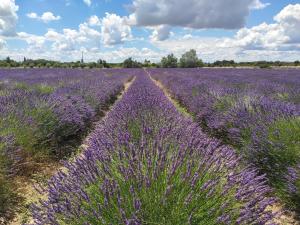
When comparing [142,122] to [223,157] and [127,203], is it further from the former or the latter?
[127,203]

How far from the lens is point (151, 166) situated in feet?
8.04

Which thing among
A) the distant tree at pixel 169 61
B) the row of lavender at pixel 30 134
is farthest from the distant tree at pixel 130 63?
the row of lavender at pixel 30 134

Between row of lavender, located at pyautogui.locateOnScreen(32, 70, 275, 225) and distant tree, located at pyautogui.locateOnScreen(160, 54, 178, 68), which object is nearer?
row of lavender, located at pyautogui.locateOnScreen(32, 70, 275, 225)

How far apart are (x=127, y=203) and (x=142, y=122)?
2186 mm

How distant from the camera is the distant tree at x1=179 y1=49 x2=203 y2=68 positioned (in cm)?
6894

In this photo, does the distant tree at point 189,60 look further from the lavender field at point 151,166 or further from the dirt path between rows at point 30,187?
the dirt path between rows at point 30,187

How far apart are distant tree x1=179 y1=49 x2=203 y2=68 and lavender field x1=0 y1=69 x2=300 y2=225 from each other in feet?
204

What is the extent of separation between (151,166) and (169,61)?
228 feet

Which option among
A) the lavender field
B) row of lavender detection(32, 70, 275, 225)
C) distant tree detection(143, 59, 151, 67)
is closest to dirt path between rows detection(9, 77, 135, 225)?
the lavender field

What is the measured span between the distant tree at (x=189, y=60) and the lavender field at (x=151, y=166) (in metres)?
62.3

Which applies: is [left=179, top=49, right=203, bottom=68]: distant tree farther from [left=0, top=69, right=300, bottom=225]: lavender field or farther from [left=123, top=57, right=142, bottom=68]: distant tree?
[left=0, top=69, right=300, bottom=225]: lavender field

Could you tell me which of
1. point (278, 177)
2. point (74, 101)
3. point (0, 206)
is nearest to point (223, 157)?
point (278, 177)

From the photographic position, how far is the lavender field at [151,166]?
2.16 m

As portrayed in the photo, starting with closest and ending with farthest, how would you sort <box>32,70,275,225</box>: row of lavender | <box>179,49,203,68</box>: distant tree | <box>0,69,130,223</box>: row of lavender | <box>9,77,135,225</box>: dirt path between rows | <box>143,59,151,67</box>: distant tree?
1. <box>32,70,275,225</box>: row of lavender
2. <box>9,77,135,225</box>: dirt path between rows
3. <box>0,69,130,223</box>: row of lavender
4. <box>179,49,203,68</box>: distant tree
5. <box>143,59,151,67</box>: distant tree
